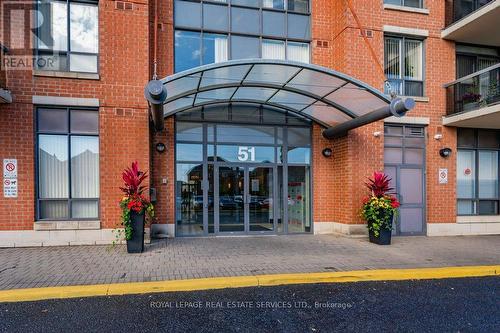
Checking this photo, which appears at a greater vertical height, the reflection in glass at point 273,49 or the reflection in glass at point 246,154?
the reflection in glass at point 273,49

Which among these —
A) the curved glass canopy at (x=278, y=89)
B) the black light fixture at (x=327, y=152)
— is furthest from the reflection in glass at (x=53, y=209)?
the black light fixture at (x=327, y=152)

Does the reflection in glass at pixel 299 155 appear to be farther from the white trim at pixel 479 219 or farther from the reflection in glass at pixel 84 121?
the reflection in glass at pixel 84 121

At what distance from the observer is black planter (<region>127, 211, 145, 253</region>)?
25.9ft

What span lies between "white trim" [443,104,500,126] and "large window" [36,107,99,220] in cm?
1093

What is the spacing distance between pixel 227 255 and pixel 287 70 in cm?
474

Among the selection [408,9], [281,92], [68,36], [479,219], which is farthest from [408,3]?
[68,36]

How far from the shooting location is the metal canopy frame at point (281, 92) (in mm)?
7641

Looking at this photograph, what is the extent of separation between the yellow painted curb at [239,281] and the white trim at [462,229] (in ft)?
13.1

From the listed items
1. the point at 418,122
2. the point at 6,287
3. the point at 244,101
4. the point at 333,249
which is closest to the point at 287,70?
the point at 244,101

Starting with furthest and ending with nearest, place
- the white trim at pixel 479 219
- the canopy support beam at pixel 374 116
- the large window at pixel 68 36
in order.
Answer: the white trim at pixel 479 219, the large window at pixel 68 36, the canopy support beam at pixel 374 116

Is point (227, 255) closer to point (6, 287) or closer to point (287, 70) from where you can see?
point (6, 287)

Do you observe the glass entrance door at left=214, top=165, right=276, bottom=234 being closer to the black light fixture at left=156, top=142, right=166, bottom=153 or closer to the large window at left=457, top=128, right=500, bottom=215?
the black light fixture at left=156, top=142, right=166, bottom=153

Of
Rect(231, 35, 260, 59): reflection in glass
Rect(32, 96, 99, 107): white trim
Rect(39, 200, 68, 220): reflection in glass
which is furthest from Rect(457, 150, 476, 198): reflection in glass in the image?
Rect(39, 200, 68, 220): reflection in glass

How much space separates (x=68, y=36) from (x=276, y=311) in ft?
28.5
